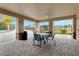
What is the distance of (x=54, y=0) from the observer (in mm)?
3135

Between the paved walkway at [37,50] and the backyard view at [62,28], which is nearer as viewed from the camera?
the paved walkway at [37,50]

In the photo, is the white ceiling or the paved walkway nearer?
the paved walkway

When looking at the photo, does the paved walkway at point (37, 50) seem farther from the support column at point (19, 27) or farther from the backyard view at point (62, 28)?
the backyard view at point (62, 28)

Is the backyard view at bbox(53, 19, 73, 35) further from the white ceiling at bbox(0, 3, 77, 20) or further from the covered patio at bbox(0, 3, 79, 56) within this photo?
the white ceiling at bbox(0, 3, 77, 20)

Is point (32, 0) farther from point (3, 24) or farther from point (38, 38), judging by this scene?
point (3, 24)

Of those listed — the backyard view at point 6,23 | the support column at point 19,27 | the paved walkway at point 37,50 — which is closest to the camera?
the paved walkway at point 37,50

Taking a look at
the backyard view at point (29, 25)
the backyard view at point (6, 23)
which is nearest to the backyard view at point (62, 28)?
the backyard view at point (29, 25)

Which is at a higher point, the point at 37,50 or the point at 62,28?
the point at 62,28

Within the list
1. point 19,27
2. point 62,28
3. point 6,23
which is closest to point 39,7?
point 19,27

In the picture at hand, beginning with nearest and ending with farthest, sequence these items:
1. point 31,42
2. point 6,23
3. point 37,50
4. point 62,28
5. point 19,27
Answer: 1. point 37,50
2. point 31,42
3. point 19,27
4. point 62,28
5. point 6,23

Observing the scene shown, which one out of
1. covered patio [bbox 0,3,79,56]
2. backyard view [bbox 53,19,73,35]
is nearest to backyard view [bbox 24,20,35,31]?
backyard view [bbox 53,19,73,35]

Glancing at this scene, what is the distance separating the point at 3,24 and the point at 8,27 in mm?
1330

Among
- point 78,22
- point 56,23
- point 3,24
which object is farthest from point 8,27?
point 78,22

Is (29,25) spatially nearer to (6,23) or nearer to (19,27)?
(6,23)
